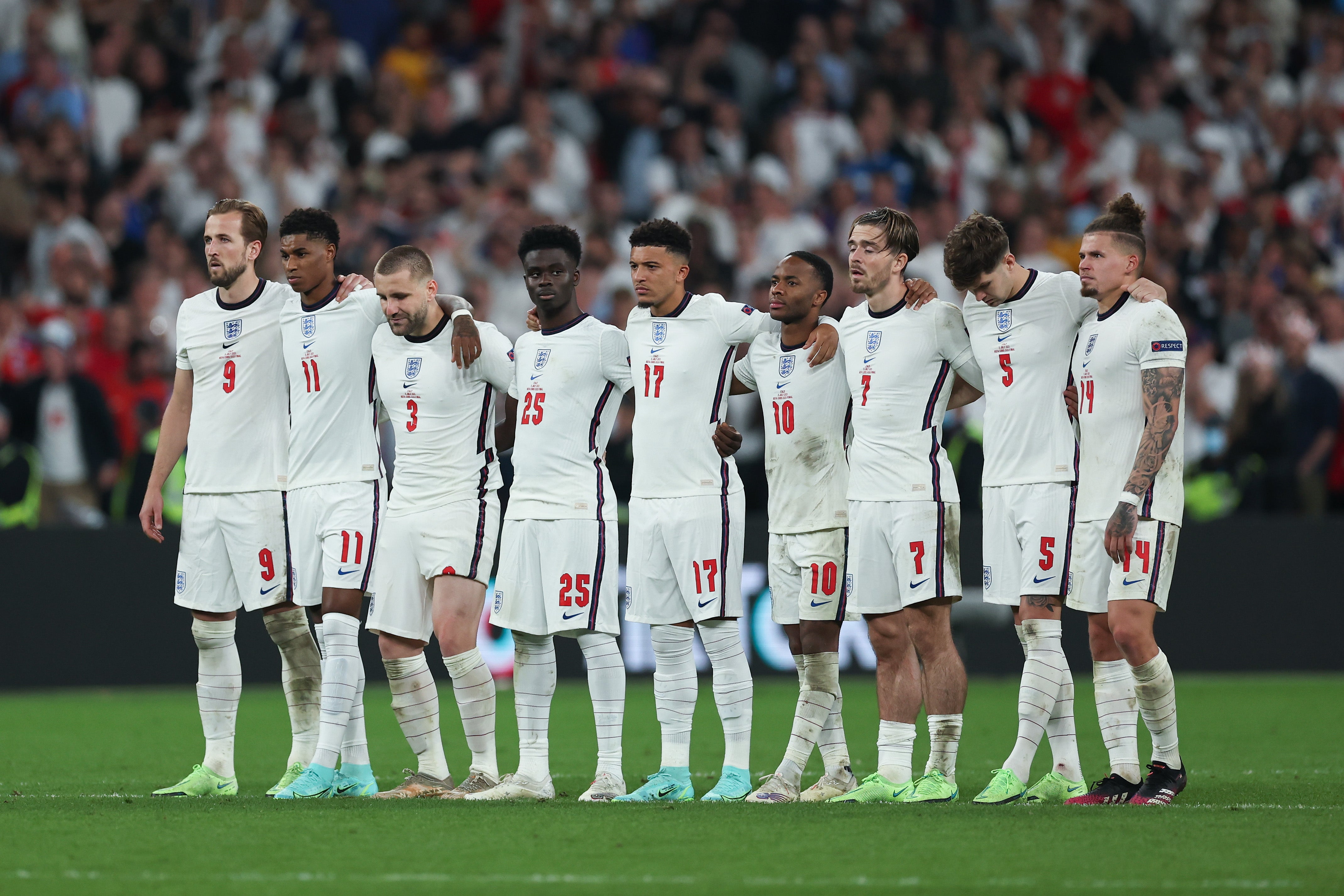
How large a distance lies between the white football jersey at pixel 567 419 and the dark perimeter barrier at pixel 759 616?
5777 mm

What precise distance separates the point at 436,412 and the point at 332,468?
1.93ft

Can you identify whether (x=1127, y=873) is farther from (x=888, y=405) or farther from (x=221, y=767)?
(x=221, y=767)

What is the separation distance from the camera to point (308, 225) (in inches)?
352

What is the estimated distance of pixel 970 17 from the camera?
856 inches

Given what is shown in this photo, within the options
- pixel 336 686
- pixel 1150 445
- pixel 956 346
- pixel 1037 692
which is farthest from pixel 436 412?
pixel 1150 445

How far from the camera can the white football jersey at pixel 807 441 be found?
8.72 meters

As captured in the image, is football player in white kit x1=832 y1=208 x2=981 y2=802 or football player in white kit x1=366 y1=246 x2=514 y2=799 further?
football player in white kit x1=366 y1=246 x2=514 y2=799

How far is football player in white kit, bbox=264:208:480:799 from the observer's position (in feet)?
28.1

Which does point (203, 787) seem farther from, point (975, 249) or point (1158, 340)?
point (1158, 340)

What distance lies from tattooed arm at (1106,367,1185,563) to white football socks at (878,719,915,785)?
4.23ft

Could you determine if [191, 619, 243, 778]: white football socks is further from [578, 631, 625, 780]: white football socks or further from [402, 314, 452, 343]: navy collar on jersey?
[578, 631, 625, 780]: white football socks

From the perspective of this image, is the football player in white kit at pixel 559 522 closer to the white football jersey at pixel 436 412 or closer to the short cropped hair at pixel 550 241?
the short cropped hair at pixel 550 241

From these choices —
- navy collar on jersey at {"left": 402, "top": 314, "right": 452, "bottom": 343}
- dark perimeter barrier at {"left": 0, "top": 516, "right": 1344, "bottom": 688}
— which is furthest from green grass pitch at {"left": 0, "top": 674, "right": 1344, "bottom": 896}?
dark perimeter barrier at {"left": 0, "top": 516, "right": 1344, "bottom": 688}

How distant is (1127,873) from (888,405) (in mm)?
2902
